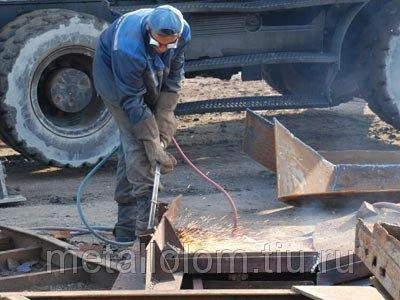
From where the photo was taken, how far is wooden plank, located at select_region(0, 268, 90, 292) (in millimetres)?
5962

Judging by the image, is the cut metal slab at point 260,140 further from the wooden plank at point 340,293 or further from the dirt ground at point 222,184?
the wooden plank at point 340,293

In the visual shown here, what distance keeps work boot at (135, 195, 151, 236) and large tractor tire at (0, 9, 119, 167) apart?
2.28 m

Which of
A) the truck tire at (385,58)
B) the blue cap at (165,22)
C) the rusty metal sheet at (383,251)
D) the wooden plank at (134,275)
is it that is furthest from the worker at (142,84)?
the truck tire at (385,58)

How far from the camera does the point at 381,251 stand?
4.07m

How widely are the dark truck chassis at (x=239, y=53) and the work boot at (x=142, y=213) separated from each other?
7.51 feet

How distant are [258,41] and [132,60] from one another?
364 centimetres

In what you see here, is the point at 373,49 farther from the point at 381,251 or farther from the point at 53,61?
the point at 381,251

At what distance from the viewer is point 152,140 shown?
658cm

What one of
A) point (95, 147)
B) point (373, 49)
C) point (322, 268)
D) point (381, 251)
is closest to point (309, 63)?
point (373, 49)

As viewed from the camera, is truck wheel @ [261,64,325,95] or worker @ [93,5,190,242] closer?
worker @ [93,5,190,242]

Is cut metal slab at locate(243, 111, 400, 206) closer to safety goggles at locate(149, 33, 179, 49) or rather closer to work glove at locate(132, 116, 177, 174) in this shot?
work glove at locate(132, 116, 177, 174)

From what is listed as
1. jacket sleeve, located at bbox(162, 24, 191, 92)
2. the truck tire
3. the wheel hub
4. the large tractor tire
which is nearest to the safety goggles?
jacket sleeve, located at bbox(162, 24, 191, 92)

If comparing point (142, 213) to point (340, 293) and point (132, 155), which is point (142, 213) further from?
point (340, 293)

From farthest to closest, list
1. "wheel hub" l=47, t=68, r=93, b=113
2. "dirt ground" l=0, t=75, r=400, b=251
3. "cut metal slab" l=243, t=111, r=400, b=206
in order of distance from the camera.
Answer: "wheel hub" l=47, t=68, r=93, b=113, "cut metal slab" l=243, t=111, r=400, b=206, "dirt ground" l=0, t=75, r=400, b=251
